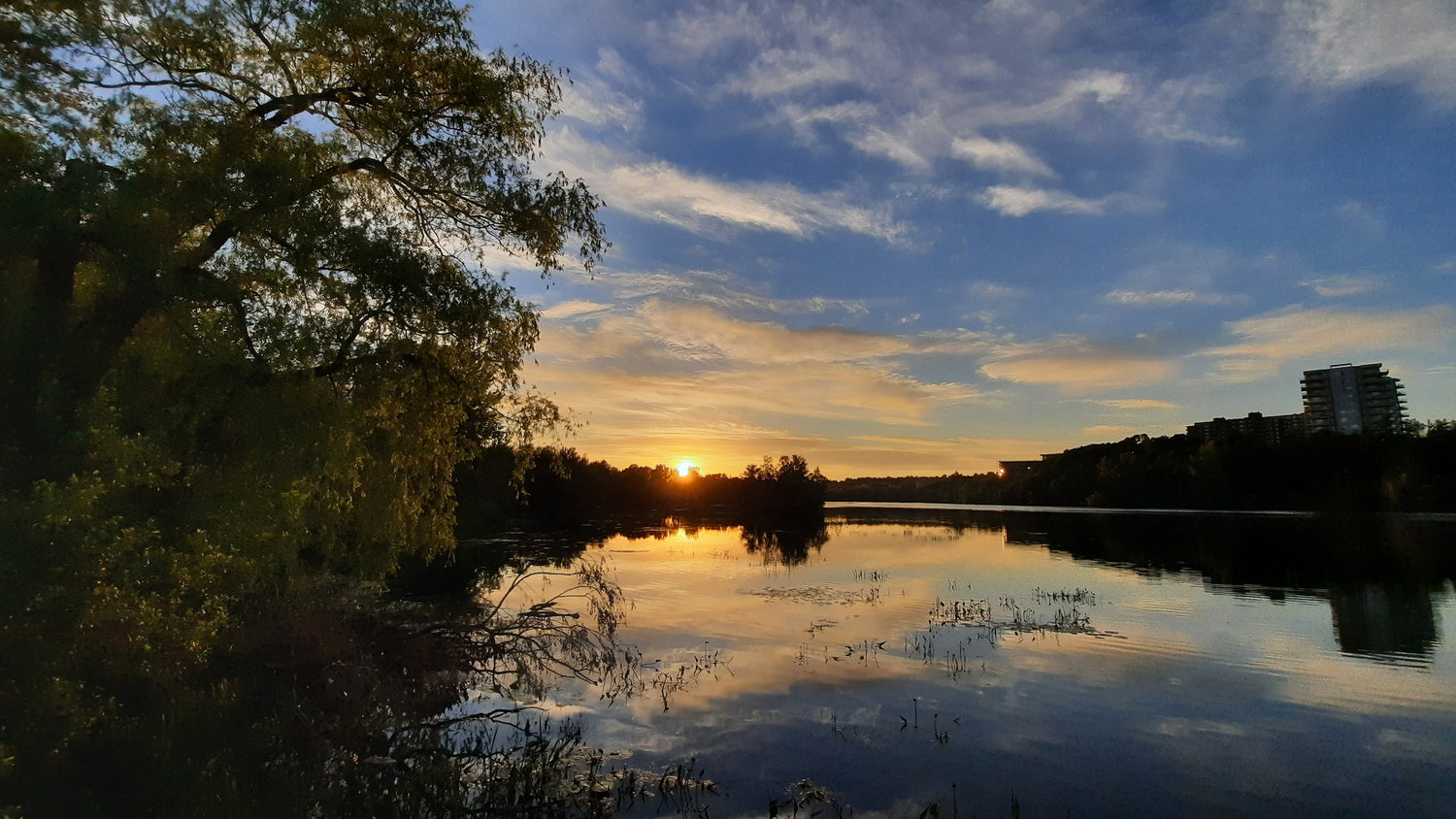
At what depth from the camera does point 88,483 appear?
27.1ft

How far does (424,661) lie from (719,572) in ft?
80.5

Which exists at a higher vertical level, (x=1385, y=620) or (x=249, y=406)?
(x=249, y=406)

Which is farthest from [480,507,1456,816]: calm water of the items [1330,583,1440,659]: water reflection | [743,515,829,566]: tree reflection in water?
[743,515,829,566]: tree reflection in water

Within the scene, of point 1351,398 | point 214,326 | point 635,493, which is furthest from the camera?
point 1351,398

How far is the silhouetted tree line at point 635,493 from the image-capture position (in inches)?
3046

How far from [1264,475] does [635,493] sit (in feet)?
342

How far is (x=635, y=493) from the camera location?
5335 inches

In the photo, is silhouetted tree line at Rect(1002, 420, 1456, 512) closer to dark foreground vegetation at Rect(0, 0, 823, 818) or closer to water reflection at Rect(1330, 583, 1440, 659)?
water reflection at Rect(1330, 583, 1440, 659)

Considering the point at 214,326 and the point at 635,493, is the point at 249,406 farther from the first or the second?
the point at 635,493

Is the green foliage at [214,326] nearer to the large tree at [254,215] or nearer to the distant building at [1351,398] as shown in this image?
the large tree at [254,215]

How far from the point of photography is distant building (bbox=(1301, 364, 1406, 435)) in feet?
546

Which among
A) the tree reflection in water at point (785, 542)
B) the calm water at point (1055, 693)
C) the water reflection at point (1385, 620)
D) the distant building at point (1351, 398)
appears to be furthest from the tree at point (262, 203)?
the distant building at point (1351, 398)

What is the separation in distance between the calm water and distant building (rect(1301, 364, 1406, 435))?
181 metres

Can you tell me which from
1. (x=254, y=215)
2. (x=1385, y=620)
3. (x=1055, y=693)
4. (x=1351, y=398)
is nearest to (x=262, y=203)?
(x=254, y=215)
